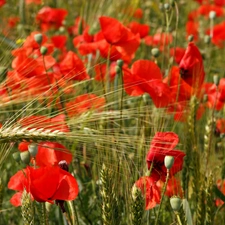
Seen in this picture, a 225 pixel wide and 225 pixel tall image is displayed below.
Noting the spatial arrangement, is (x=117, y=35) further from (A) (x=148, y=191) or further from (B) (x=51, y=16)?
(B) (x=51, y=16)

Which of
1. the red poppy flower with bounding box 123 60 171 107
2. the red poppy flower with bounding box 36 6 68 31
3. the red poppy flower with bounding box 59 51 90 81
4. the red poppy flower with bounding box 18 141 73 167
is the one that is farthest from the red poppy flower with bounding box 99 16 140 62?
the red poppy flower with bounding box 36 6 68 31

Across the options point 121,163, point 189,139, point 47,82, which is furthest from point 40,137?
point 47,82

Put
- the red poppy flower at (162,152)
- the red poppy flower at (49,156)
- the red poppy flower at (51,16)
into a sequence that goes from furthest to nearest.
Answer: the red poppy flower at (51,16), the red poppy flower at (49,156), the red poppy flower at (162,152)

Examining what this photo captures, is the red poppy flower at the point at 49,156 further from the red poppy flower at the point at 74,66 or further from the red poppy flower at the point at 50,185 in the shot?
the red poppy flower at the point at 74,66

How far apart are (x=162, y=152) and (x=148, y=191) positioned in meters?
0.10

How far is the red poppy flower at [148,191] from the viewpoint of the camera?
5.39ft

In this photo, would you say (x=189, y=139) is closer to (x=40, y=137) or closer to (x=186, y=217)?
(x=186, y=217)

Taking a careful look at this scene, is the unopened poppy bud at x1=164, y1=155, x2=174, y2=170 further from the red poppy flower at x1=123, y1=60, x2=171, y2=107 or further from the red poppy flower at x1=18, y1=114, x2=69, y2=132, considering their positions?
the red poppy flower at x1=123, y1=60, x2=171, y2=107

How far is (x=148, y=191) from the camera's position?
1.67 metres

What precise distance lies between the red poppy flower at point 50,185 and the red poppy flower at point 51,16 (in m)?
2.09

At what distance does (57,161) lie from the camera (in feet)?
6.00

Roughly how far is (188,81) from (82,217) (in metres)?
0.52

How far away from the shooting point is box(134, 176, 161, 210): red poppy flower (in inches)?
64.7

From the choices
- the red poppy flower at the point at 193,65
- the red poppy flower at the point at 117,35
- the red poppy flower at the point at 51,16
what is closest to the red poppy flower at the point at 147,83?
the red poppy flower at the point at 193,65
